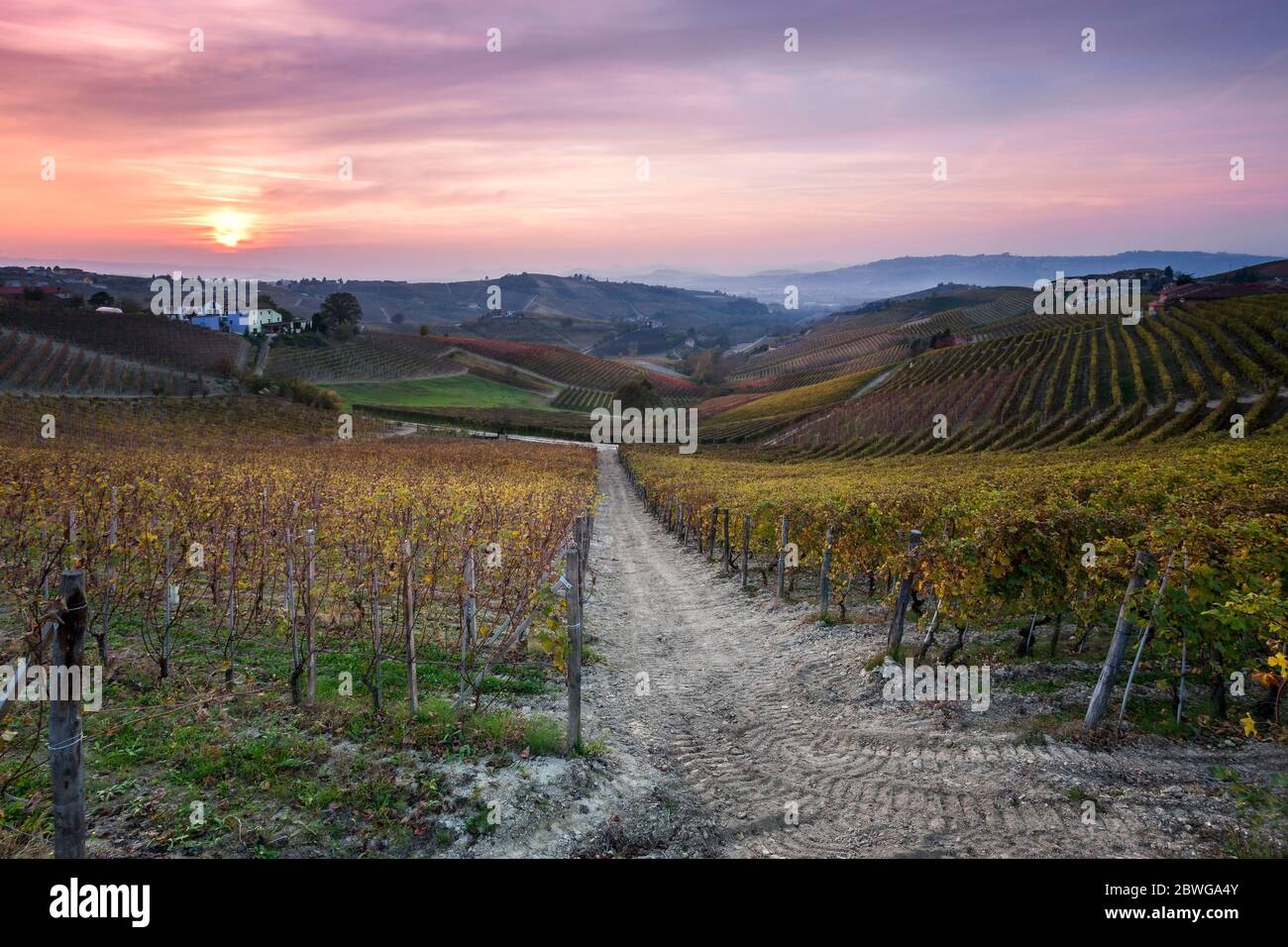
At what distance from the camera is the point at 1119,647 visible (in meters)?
7.08

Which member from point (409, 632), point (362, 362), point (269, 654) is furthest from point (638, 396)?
point (409, 632)

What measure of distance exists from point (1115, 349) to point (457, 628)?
86328 mm

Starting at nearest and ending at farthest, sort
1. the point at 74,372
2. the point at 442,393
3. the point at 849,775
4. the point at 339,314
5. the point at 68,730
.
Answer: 1. the point at 68,730
2. the point at 849,775
3. the point at 74,372
4. the point at 442,393
5. the point at 339,314

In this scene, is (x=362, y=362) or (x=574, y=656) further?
(x=362, y=362)

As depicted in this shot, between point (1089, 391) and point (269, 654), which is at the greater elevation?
point (1089, 391)

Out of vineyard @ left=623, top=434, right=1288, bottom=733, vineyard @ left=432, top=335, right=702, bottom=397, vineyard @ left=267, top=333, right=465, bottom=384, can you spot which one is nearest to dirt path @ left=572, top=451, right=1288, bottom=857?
vineyard @ left=623, top=434, right=1288, bottom=733

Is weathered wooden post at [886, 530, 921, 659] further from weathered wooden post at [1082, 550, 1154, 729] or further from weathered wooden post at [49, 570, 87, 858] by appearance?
weathered wooden post at [49, 570, 87, 858]

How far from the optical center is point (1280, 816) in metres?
5.45

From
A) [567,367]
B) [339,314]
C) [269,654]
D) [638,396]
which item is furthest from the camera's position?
[567,367]

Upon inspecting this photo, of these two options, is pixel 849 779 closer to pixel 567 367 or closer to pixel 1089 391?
pixel 1089 391

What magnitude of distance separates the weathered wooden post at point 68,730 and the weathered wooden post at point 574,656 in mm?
4133

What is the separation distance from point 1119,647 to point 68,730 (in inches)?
341

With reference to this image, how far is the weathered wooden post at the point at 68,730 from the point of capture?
3.82 metres
